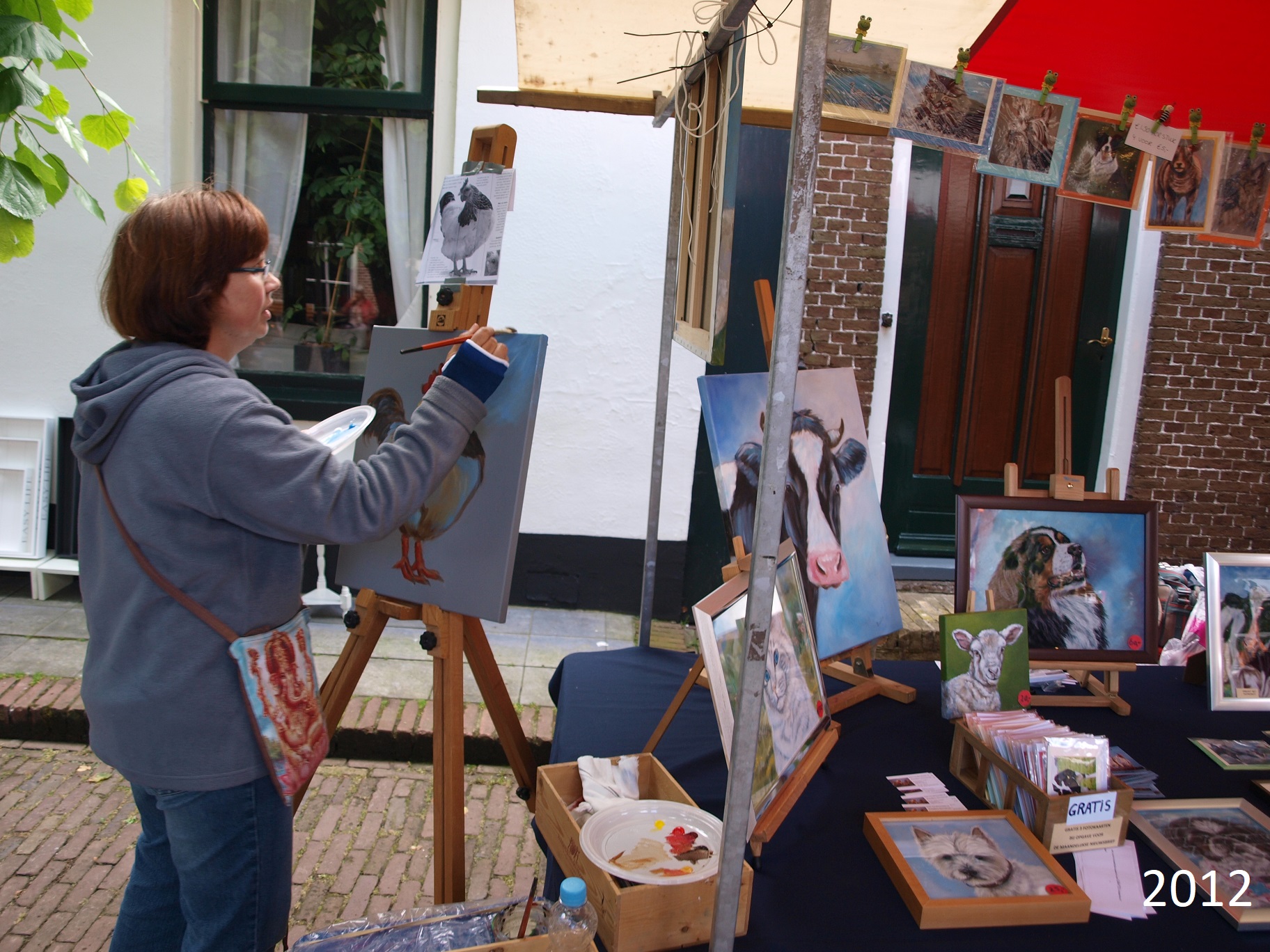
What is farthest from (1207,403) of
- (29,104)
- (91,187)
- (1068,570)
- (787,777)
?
(91,187)

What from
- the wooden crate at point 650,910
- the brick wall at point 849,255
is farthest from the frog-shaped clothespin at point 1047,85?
the brick wall at point 849,255

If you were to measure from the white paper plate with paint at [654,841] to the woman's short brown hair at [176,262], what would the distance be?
42.2 inches

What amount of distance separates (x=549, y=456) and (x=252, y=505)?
11.2 ft

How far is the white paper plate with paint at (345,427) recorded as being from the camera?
6.37 feet

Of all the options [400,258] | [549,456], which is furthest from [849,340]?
[400,258]

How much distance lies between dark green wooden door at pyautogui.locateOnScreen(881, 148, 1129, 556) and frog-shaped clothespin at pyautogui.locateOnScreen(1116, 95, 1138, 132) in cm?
253

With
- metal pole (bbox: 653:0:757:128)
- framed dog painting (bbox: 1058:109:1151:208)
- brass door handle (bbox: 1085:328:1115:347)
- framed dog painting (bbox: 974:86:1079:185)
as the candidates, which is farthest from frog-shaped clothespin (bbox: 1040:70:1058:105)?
brass door handle (bbox: 1085:328:1115:347)

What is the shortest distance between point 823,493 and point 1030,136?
3.55 feet

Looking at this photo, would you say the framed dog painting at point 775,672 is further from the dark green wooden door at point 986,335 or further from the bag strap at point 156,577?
the dark green wooden door at point 986,335

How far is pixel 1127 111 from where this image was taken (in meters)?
2.39

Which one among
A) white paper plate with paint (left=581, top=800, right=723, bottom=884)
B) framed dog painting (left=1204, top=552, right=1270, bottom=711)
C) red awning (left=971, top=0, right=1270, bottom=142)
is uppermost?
red awning (left=971, top=0, right=1270, bottom=142)

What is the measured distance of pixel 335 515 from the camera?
1.45 meters

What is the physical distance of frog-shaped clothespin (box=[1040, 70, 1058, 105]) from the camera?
2.22m

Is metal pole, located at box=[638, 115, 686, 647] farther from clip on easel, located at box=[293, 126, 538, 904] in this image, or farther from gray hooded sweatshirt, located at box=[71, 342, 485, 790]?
gray hooded sweatshirt, located at box=[71, 342, 485, 790]
